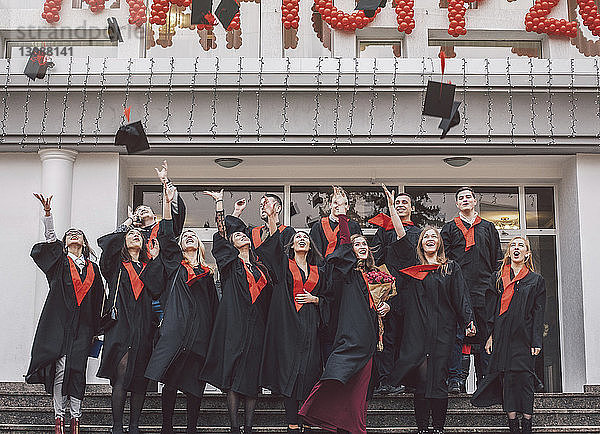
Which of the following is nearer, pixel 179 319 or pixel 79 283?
pixel 179 319

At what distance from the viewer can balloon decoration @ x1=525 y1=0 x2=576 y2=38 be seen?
9.52 m

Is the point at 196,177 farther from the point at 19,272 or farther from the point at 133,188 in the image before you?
→ the point at 19,272

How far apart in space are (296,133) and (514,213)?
317cm

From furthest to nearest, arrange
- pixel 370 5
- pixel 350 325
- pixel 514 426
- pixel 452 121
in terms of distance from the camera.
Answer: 1. pixel 370 5
2. pixel 452 121
3. pixel 514 426
4. pixel 350 325

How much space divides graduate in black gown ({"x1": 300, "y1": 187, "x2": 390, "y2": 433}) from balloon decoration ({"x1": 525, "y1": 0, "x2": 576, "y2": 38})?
442 cm

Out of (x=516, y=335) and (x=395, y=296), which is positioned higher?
(x=395, y=296)

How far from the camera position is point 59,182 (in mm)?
9516

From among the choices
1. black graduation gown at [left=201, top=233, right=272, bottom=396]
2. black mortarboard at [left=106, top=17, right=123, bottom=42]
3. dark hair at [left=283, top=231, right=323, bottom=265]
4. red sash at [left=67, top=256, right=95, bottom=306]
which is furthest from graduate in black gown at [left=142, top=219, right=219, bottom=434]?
black mortarboard at [left=106, top=17, right=123, bottom=42]

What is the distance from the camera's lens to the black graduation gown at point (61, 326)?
22.3 ft

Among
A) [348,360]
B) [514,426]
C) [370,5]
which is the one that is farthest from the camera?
[370,5]

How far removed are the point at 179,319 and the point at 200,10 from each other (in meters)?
3.98

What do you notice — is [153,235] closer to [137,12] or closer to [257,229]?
[257,229]

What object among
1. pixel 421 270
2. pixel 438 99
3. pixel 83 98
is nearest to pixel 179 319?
pixel 421 270

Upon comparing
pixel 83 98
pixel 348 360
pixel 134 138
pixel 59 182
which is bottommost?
pixel 348 360
